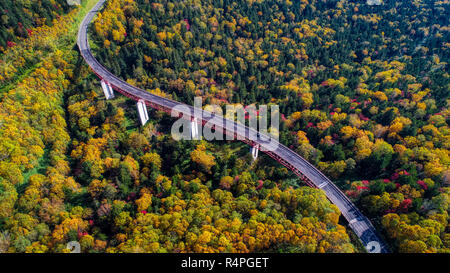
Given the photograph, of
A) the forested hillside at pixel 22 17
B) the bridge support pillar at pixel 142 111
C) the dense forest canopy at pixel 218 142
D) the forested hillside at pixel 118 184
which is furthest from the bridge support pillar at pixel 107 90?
the forested hillside at pixel 22 17

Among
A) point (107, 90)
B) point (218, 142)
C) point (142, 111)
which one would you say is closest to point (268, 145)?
point (218, 142)

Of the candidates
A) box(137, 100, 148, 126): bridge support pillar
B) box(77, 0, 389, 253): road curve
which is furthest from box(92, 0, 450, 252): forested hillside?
box(137, 100, 148, 126): bridge support pillar

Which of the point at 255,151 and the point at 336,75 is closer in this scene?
the point at 255,151

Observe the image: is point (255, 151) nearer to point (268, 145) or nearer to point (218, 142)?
point (268, 145)

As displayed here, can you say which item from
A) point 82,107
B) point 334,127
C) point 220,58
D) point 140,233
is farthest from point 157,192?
point 220,58

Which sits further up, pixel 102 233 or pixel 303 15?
pixel 303 15

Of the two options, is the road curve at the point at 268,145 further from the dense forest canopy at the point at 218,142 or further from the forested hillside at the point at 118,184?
the forested hillside at the point at 118,184
